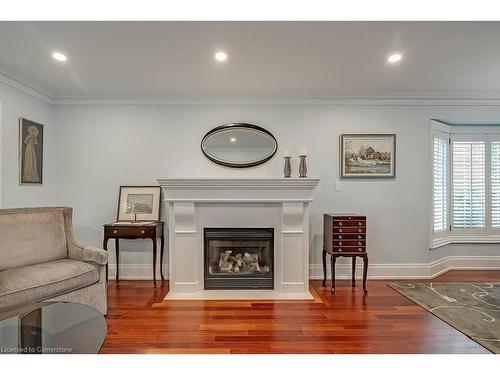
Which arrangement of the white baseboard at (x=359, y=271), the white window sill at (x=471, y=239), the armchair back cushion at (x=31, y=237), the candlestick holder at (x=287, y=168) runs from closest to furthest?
1. the armchair back cushion at (x=31, y=237)
2. the candlestick holder at (x=287, y=168)
3. the white baseboard at (x=359, y=271)
4. the white window sill at (x=471, y=239)

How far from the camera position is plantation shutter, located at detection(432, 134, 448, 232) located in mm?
4113

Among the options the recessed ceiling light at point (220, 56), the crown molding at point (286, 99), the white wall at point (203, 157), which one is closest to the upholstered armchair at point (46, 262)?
the white wall at point (203, 157)

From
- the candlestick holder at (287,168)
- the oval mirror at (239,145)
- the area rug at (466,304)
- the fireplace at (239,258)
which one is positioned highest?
the oval mirror at (239,145)

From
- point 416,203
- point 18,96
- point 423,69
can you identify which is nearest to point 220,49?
point 423,69

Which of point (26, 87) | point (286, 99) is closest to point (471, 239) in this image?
point (286, 99)

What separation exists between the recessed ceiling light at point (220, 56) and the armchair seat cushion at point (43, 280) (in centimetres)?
219

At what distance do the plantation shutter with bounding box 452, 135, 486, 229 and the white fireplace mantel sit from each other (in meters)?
2.42

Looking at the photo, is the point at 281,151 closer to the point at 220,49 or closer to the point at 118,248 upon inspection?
the point at 220,49

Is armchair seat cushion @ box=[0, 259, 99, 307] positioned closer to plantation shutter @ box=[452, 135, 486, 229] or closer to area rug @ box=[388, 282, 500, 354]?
area rug @ box=[388, 282, 500, 354]

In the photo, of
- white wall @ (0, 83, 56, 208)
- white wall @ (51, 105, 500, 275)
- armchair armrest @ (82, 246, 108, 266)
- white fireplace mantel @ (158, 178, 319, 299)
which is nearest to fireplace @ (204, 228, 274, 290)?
white fireplace mantel @ (158, 178, 319, 299)

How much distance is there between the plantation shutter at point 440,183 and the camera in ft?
13.5

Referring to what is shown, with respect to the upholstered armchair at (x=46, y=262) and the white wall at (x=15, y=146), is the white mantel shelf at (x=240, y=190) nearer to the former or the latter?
the upholstered armchair at (x=46, y=262)

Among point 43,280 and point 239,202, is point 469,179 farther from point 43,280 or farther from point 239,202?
point 43,280
